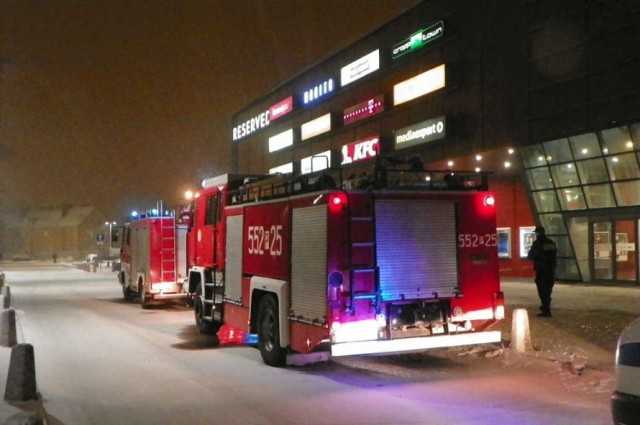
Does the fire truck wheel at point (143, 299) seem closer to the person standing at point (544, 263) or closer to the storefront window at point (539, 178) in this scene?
the person standing at point (544, 263)

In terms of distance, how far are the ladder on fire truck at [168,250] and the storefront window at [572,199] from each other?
14.1 metres

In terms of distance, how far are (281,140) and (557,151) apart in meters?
26.9

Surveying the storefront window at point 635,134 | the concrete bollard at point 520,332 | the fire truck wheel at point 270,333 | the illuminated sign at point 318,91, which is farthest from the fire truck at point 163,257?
the illuminated sign at point 318,91

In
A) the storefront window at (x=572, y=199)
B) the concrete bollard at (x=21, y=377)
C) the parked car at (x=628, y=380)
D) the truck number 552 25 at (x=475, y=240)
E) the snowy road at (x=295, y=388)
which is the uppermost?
the storefront window at (x=572, y=199)

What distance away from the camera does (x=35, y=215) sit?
431 ft

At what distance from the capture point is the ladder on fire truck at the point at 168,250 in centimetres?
1945

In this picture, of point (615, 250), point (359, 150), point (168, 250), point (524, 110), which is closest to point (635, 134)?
point (615, 250)

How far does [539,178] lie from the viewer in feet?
84.6

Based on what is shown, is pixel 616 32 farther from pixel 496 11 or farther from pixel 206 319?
pixel 206 319

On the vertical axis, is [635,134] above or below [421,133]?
below

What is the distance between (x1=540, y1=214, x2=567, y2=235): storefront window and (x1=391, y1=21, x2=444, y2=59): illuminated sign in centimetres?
985

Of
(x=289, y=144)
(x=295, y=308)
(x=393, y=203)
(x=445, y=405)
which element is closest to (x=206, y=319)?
(x=295, y=308)

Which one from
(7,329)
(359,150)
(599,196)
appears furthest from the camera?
(359,150)

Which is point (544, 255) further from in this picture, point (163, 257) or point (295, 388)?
point (163, 257)
